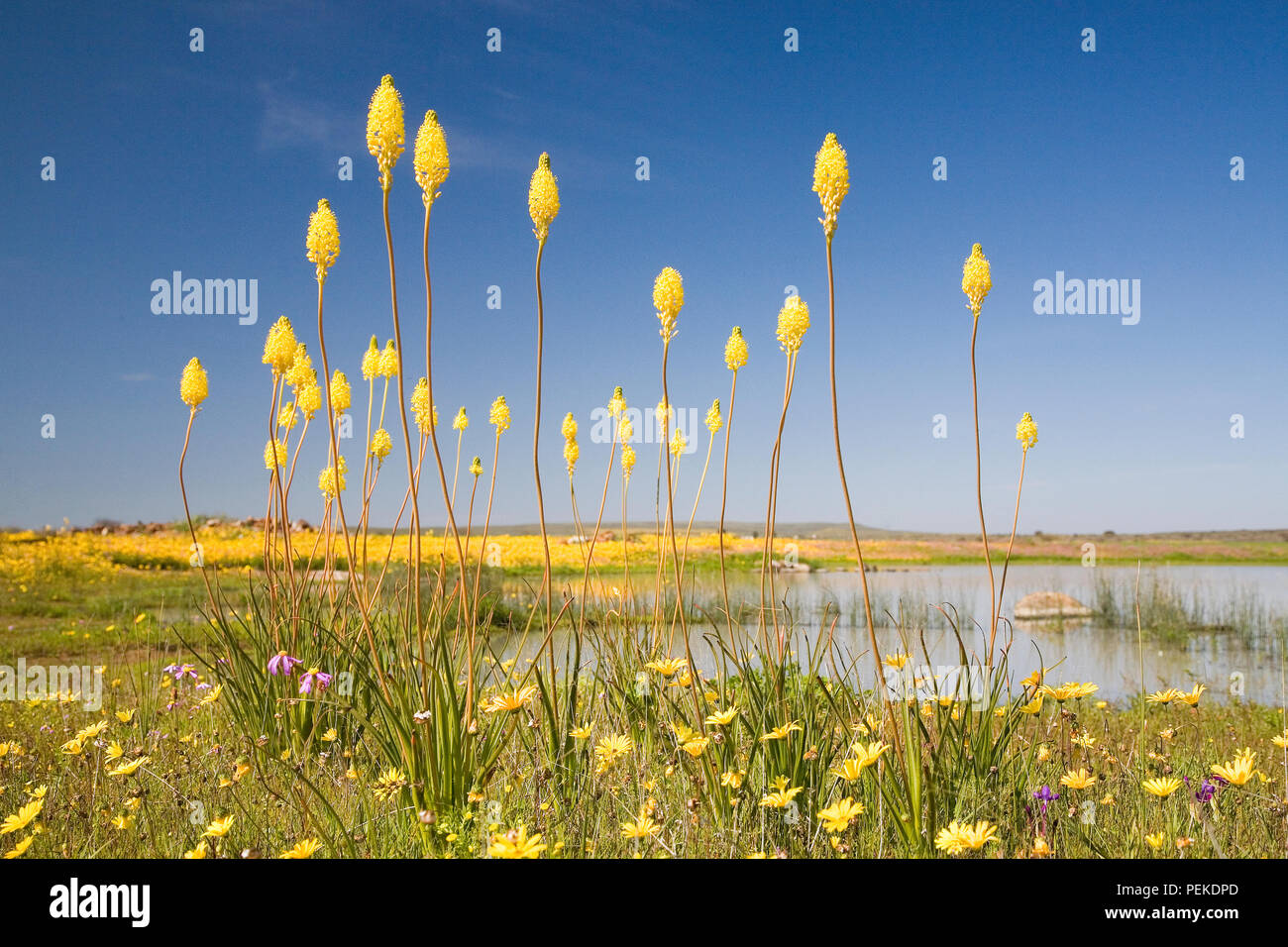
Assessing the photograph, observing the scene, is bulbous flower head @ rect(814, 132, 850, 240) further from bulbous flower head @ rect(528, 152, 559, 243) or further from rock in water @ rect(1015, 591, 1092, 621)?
rock in water @ rect(1015, 591, 1092, 621)

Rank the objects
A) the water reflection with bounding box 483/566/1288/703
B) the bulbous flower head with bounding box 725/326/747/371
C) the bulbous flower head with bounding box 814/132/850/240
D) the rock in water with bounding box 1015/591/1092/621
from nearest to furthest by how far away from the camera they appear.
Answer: the bulbous flower head with bounding box 814/132/850/240
the bulbous flower head with bounding box 725/326/747/371
the water reflection with bounding box 483/566/1288/703
the rock in water with bounding box 1015/591/1092/621

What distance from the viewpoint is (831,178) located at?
7.84ft

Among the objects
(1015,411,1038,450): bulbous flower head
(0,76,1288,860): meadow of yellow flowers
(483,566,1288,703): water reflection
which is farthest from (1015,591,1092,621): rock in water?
(1015,411,1038,450): bulbous flower head

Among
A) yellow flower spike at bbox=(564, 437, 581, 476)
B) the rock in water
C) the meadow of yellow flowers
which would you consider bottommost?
the rock in water

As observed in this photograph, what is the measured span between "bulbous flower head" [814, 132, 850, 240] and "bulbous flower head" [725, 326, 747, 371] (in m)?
0.87

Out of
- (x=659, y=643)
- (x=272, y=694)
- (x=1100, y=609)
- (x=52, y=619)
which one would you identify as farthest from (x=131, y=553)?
(x=1100, y=609)

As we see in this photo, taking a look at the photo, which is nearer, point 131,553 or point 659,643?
point 659,643

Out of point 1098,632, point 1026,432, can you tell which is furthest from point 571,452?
point 1098,632

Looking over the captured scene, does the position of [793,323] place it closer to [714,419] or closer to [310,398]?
[714,419]

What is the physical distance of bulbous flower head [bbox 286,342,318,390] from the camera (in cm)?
380

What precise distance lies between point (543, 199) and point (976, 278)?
153cm
